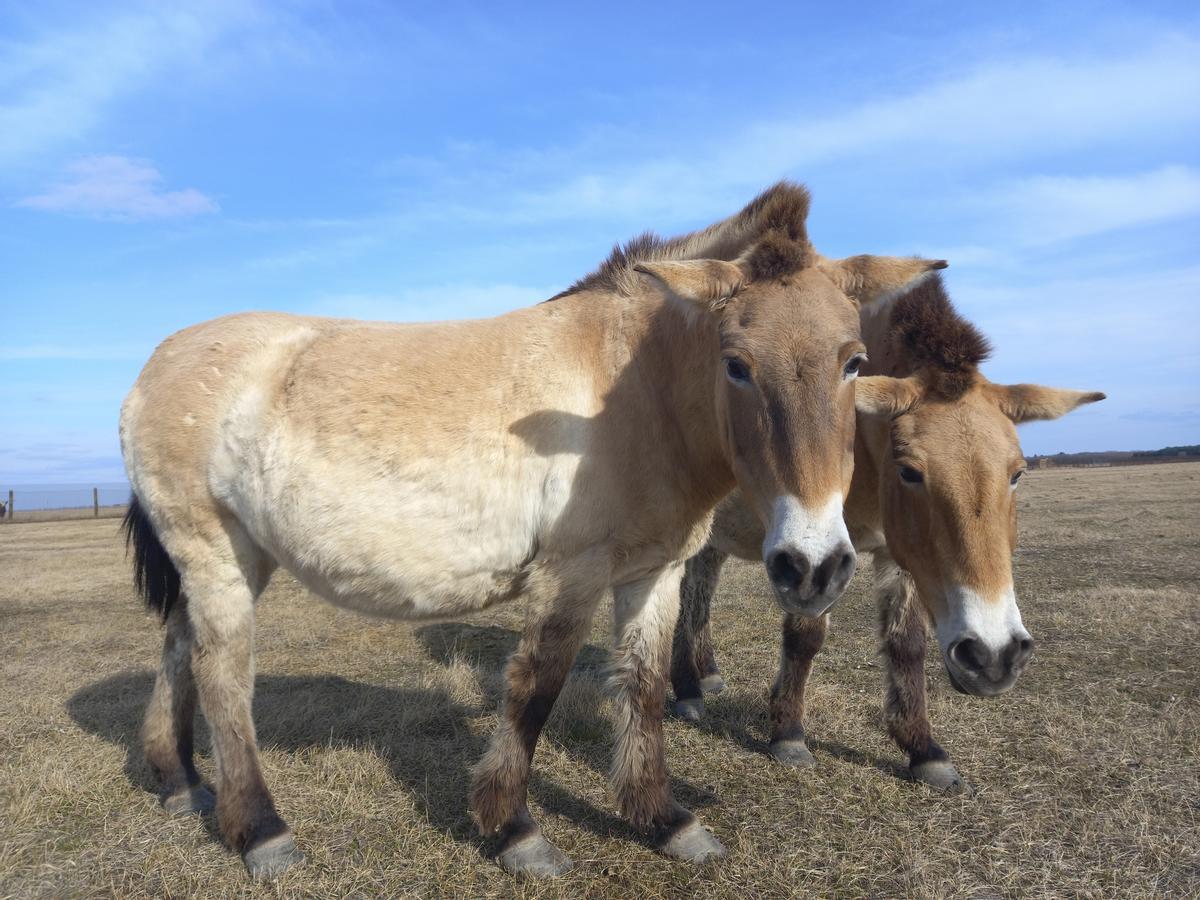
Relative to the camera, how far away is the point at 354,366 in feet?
12.1

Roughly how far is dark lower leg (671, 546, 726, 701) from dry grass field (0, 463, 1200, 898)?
0.27m

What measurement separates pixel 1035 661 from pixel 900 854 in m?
3.33

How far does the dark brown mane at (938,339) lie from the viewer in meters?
3.71

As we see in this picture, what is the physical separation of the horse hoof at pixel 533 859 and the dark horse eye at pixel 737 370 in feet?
7.57

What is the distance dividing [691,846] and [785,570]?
1679 millimetres

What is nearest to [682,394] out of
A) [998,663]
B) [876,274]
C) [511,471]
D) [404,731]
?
[511,471]

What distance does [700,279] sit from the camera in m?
3.03

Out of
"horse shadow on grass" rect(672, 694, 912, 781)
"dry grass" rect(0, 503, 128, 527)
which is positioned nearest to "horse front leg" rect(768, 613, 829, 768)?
"horse shadow on grass" rect(672, 694, 912, 781)

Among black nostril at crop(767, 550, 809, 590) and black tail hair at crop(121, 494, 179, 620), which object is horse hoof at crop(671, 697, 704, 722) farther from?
black tail hair at crop(121, 494, 179, 620)

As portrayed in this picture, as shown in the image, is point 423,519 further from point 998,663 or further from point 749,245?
point 998,663

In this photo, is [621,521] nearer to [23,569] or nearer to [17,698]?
[17,698]

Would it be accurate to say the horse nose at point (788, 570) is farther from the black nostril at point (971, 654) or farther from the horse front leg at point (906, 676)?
the horse front leg at point (906, 676)

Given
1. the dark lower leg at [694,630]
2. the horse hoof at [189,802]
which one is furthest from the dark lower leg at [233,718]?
the dark lower leg at [694,630]

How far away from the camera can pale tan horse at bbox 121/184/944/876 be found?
10.8 feet
